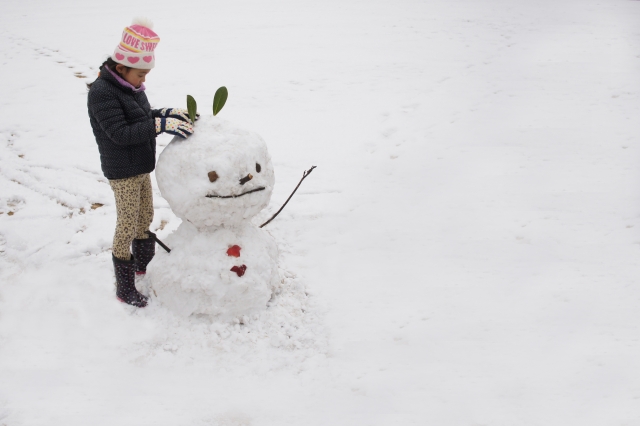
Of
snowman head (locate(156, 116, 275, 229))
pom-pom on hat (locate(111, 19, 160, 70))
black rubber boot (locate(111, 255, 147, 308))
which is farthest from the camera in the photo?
black rubber boot (locate(111, 255, 147, 308))

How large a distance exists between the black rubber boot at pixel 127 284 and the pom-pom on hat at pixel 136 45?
3.37 ft

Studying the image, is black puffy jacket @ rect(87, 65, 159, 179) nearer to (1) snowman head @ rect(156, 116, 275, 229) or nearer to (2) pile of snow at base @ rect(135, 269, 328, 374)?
(1) snowman head @ rect(156, 116, 275, 229)

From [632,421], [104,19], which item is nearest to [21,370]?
[632,421]

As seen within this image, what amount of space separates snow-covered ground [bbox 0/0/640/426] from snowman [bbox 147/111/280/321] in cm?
17

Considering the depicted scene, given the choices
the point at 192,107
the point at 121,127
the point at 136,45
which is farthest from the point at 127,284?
the point at 136,45

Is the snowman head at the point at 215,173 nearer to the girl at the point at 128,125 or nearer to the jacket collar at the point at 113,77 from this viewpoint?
the girl at the point at 128,125

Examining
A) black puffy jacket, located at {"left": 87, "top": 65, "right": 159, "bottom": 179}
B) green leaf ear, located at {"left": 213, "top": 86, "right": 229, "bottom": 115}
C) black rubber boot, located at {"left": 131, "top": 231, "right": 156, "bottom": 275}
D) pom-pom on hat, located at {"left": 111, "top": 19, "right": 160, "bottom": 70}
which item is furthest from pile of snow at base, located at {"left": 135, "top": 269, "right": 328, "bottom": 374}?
pom-pom on hat, located at {"left": 111, "top": 19, "right": 160, "bottom": 70}

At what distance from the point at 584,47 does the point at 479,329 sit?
5515mm

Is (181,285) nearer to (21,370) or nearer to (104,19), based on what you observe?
(21,370)

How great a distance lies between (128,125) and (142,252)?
2.84ft

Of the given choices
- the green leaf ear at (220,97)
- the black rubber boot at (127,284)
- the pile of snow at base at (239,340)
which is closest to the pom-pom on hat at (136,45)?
the green leaf ear at (220,97)

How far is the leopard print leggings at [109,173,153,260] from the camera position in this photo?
2467 mm

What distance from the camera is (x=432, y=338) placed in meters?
2.67

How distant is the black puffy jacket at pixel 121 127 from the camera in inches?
88.1
